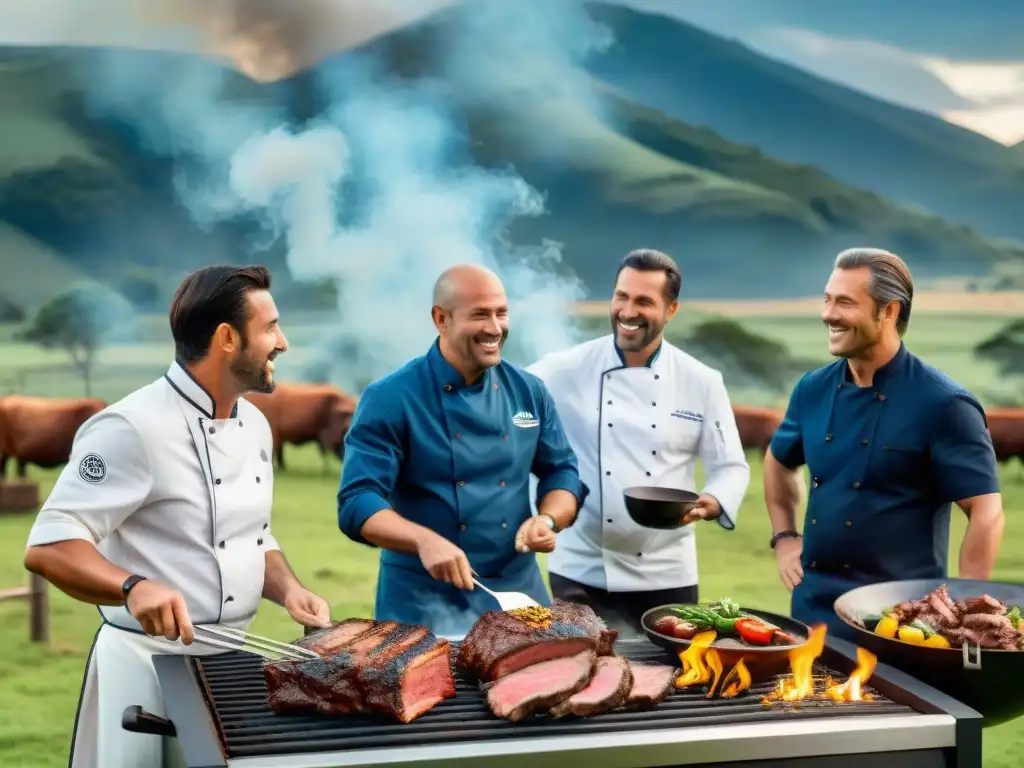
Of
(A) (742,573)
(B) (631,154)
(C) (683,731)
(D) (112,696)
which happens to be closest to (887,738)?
(C) (683,731)

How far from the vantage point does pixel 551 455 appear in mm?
3855

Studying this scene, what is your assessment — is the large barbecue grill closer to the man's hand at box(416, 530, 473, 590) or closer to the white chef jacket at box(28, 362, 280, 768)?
the white chef jacket at box(28, 362, 280, 768)

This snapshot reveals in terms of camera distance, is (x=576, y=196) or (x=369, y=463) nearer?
(x=369, y=463)

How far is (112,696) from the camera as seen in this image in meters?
2.87

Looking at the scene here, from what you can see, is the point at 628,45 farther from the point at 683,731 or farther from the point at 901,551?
the point at 683,731

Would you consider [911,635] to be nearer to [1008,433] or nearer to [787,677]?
[787,677]

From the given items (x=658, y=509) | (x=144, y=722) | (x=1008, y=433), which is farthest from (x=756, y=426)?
(x=144, y=722)

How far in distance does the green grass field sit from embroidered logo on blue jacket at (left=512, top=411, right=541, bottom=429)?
3.66 meters

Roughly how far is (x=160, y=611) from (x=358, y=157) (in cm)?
1371

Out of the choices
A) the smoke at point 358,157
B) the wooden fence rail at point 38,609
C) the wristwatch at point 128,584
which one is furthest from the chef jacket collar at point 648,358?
the smoke at point 358,157

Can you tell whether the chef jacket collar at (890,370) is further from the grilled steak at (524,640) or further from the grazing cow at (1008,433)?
the grazing cow at (1008,433)

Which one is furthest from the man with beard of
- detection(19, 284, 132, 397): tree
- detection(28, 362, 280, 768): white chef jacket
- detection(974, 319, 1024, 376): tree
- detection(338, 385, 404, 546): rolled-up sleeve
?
detection(974, 319, 1024, 376): tree

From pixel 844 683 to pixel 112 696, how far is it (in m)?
2.01

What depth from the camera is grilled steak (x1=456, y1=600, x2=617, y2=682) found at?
2.68m
